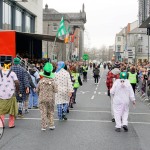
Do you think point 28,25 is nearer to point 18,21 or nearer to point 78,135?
point 18,21

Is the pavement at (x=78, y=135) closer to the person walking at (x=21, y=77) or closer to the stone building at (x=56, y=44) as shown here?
the person walking at (x=21, y=77)

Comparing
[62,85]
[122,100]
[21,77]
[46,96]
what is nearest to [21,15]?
[21,77]

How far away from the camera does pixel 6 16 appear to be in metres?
34.2

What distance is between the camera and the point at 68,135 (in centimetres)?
959

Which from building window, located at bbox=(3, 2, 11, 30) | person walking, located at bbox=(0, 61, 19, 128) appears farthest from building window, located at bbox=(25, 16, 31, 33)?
person walking, located at bbox=(0, 61, 19, 128)

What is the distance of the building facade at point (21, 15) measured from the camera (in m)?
33.7

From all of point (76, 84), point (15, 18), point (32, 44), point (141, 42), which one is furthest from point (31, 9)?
point (141, 42)

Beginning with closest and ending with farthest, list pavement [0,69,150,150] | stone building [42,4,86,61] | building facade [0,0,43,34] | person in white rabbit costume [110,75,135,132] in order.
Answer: pavement [0,69,150,150] < person in white rabbit costume [110,75,135,132] < building facade [0,0,43,34] < stone building [42,4,86,61]

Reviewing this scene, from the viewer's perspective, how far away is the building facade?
33688mm

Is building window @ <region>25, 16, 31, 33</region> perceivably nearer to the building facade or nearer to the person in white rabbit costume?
the building facade

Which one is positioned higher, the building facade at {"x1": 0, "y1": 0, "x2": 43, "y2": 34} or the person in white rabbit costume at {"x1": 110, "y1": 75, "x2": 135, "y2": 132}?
the building facade at {"x1": 0, "y1": 0, "x2": 43, "y2": 34}

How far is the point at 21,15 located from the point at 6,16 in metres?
6.19

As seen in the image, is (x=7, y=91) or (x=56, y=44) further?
(x=56, y=44)

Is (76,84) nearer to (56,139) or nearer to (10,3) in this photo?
(56,139)
